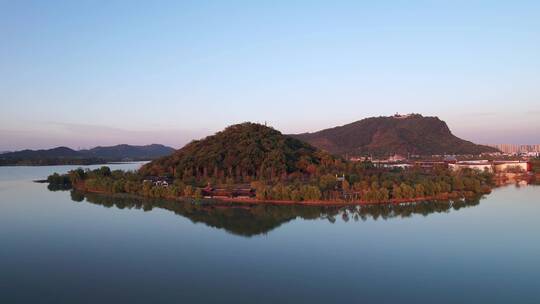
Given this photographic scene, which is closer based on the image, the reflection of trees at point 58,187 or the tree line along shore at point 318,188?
the tree line along shore at point 318,188

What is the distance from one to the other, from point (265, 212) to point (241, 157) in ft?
45.3

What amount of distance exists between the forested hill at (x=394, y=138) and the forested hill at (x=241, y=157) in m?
30.2

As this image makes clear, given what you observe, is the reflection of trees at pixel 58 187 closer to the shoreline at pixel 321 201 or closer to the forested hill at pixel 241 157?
the forested hill at pixel 241 157

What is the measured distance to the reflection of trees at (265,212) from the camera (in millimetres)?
18672

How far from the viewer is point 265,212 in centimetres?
2133

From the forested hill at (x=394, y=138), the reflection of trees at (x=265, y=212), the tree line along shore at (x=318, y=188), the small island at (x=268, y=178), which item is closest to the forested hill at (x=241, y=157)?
the small island at (x=268, y=178)

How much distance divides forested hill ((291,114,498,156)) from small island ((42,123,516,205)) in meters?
32.7

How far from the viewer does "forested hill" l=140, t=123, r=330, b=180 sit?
33.1m

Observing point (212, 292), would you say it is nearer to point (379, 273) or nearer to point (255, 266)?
point (255, 266)

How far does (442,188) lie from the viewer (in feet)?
85.5

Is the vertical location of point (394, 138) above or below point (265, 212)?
above

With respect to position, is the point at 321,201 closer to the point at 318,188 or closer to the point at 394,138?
the point at 318,188

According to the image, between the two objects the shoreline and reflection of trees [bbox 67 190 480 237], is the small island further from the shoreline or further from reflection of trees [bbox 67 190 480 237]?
reflection of trees [bbox 67 190 480 237]

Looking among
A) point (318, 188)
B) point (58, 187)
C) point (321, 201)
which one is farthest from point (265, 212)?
point (58, 187)
